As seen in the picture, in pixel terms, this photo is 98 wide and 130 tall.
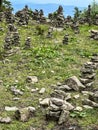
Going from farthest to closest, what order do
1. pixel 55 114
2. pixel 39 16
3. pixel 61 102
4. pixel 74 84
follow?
pixel 39 16
pixel 74 84
pixel 61 102
pixel 55 114

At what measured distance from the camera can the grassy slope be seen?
585 inches

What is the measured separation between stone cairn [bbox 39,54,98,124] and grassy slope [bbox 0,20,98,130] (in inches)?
15.0

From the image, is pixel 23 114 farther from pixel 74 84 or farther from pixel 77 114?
pixel 74 84

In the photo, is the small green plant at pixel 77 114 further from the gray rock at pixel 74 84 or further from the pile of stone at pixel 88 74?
the pile of stone at pixel 88 74

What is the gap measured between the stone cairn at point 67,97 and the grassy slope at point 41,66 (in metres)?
0.38

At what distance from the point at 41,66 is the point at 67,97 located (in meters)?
5.22

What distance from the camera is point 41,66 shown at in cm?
2097

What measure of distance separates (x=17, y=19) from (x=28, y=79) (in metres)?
19.0

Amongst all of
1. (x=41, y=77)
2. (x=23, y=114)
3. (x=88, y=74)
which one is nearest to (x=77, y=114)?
(x=23, y=114)

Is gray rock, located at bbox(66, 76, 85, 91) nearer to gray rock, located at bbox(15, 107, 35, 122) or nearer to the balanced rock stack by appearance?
the balanced rock stack

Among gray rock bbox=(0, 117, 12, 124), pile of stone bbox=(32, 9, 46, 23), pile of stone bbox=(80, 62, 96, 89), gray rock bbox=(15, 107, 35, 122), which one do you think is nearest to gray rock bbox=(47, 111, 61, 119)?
gray rock bbox=(15, 107, 35, 122)

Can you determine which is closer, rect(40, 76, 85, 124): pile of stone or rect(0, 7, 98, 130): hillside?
rect(40, 76, 85, 124): pile of stone

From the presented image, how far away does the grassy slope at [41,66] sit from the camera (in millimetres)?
14867

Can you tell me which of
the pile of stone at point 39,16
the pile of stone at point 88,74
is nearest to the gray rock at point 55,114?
the pile of stone at point 88,74
